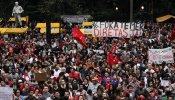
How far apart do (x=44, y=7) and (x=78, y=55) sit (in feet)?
51.2

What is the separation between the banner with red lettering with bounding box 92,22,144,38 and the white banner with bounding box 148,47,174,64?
340 inches

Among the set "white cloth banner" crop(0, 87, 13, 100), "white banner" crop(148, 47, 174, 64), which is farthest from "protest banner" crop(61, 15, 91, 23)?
"white cloth banner" crop(0, 87, 13, 100)

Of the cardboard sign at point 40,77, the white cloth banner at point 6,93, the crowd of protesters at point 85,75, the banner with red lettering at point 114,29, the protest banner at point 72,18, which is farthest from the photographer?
the protest banner at point 72,18

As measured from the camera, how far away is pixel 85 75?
2088cm

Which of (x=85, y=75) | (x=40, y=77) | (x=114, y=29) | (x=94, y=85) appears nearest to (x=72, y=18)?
(x=114, y=29)

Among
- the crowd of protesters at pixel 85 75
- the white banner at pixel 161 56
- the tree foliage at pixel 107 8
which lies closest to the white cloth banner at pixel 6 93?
the crowd of protesters at pixel 85 75

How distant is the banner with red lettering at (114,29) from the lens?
31531mm

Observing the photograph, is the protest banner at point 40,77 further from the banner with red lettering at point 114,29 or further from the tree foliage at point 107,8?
the tree foliage at point 107,8

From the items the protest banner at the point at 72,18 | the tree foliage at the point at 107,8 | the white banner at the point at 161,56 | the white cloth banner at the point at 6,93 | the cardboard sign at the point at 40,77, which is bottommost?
the tree foliage at the point at 107,8

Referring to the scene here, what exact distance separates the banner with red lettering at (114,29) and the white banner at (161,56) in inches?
340

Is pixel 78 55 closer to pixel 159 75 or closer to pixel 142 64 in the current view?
pixel 142 64

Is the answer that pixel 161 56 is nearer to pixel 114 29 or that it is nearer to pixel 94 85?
pixel 94 85

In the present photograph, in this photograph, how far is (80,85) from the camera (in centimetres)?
1800

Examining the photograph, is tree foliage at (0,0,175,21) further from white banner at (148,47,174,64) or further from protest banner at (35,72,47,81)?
protest banner at (35,72,47,81)
